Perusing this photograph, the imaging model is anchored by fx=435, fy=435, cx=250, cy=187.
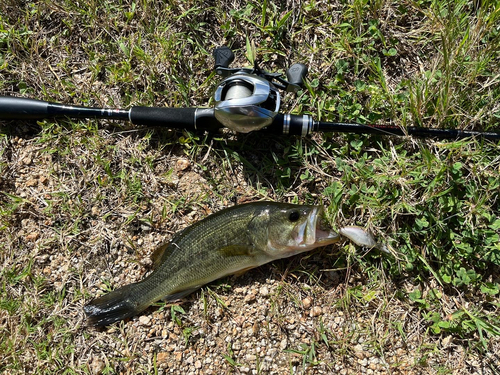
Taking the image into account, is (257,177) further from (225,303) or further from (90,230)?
(90,230)

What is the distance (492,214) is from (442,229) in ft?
1.49

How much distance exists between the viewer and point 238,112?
10.9 feet

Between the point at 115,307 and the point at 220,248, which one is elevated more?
the point at 220,248

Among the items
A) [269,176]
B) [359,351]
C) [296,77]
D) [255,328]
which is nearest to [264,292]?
[255,328]

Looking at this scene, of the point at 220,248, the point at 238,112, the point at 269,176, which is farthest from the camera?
the point at 269,176

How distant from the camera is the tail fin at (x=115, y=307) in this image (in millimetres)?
3613

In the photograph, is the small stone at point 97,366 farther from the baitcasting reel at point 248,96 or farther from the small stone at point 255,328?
the baitcasting reel at point 248,96

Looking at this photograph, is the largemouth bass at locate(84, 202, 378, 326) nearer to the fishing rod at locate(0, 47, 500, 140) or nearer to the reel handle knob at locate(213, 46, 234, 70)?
the fishing rod at locate(0, 47, 500, 140)

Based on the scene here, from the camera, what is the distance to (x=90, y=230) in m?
3.94

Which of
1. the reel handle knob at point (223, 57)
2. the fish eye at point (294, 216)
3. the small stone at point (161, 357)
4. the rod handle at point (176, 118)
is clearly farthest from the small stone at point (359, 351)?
the reel handle knob at point (223, 57)

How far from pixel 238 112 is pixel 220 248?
1105 mm

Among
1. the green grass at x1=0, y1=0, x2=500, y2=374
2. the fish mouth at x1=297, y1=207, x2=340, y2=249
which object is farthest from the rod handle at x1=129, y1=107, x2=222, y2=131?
the fish mouth at x1=297, y1=207, x2=340, y2=249

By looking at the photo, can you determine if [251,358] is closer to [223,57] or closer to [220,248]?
[220,248]

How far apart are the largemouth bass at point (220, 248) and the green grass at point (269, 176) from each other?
0.60 feet
